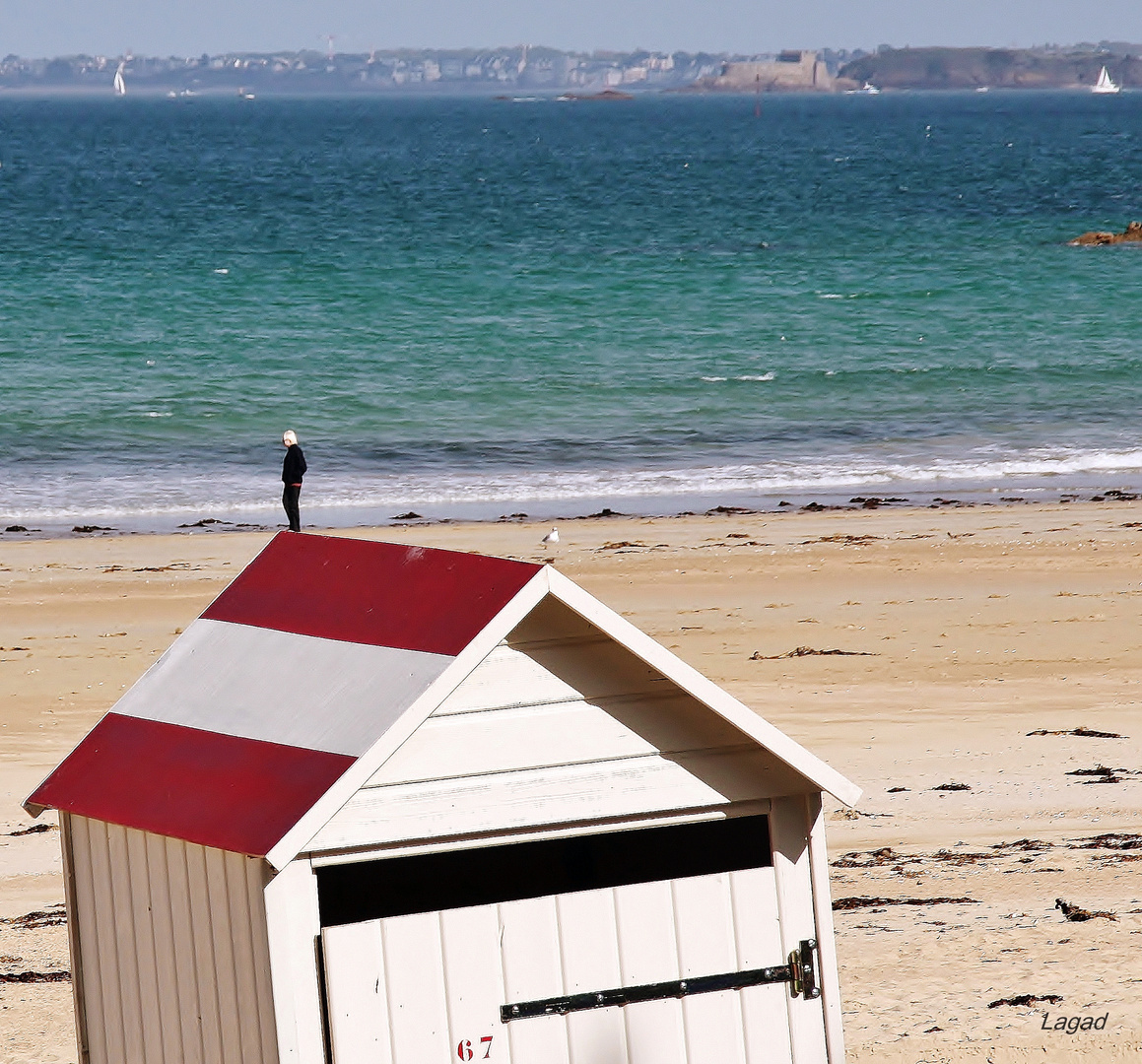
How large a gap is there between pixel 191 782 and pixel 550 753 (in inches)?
39.5

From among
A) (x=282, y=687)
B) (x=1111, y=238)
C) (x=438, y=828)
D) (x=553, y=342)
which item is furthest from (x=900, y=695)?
(x=1111, y=238)

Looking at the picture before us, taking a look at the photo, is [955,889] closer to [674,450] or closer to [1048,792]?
[1048,792]

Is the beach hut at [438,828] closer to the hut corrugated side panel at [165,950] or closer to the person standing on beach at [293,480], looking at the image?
the hut corrugated side panel at [165,950]

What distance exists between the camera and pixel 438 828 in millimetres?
4781

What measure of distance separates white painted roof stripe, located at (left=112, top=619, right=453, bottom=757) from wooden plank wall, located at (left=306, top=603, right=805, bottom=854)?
117mm

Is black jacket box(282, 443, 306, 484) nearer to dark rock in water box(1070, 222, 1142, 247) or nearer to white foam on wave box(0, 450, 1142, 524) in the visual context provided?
white foam on wave box(0, 450, 1142, 524)

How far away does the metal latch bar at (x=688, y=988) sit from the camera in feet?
16.0

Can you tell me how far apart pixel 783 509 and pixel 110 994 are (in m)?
17.4

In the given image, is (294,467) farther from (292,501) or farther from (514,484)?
(514,484)

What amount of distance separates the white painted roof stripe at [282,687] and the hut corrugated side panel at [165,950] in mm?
381

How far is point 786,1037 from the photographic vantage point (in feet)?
16.8

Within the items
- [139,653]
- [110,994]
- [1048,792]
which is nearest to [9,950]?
[110,994]

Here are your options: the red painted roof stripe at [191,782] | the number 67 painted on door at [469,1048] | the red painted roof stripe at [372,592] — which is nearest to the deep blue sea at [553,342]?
the red painted roof stripe at [372,592]

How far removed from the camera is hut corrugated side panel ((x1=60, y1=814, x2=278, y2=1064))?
4.71m
